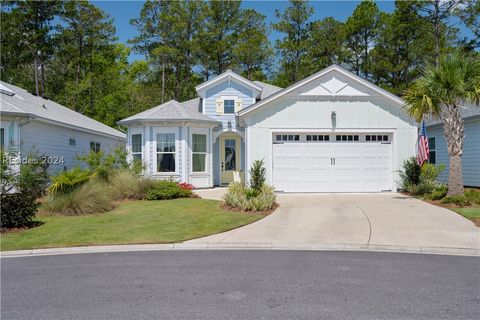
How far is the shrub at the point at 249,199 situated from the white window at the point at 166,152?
5433 millimetres

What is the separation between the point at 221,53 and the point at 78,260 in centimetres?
3277

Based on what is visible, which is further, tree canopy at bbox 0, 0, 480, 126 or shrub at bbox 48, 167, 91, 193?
tree canopy at bbox 0, 0, 480, 126

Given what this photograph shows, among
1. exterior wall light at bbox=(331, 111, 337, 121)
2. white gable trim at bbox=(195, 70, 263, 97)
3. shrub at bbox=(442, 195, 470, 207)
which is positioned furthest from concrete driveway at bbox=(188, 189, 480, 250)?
white gable trim at bbox=(195, 70, 263, 97)

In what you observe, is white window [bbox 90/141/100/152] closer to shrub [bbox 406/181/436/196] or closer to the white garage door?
the white garage door

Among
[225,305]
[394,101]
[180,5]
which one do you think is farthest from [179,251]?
[180,5]

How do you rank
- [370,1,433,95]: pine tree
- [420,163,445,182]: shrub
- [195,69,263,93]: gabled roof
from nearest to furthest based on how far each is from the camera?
1. [420,163,445,182]: shrub
2. [195,69,263,93]: gabled roof
3. [370,1,433,95]: pine tree

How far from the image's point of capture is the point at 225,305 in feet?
17.9

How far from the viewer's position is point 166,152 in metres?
19.5

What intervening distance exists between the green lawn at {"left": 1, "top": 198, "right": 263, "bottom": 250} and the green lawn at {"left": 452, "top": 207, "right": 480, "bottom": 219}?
6.04 metres

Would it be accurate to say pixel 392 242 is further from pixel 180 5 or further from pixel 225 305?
pixel 180 5

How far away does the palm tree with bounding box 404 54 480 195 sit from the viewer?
1455 cm

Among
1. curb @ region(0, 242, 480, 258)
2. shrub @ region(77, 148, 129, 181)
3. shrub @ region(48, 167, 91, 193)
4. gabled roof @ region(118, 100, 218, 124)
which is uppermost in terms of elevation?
gabled roof @ region(118, 100, 218, 124)

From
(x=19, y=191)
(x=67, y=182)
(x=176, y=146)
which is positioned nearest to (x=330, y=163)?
(x=176, y=146)

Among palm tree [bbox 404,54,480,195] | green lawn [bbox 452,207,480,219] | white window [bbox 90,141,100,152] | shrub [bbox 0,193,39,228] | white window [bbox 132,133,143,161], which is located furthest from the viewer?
white window [bbox 90,141,100,152]
